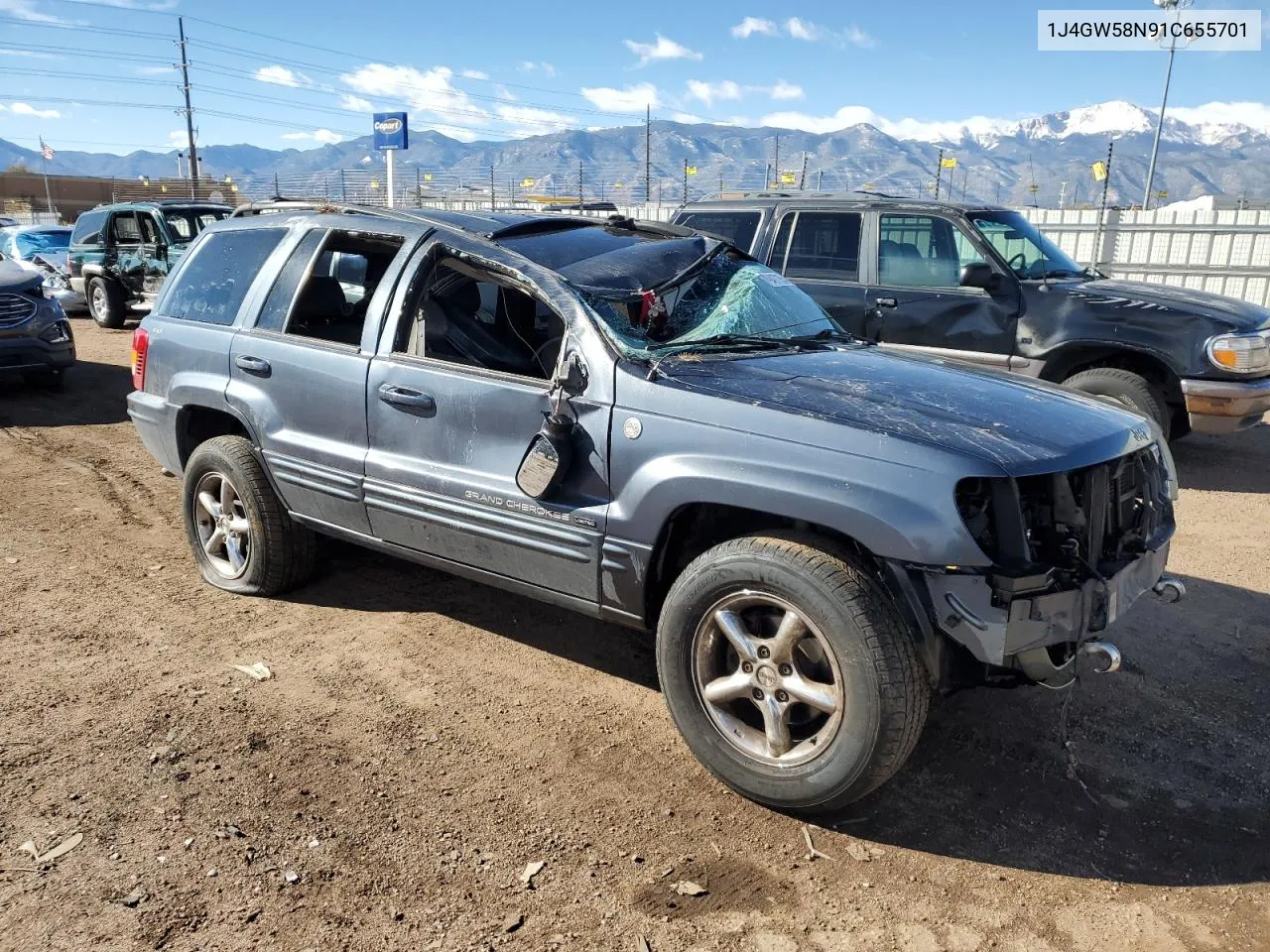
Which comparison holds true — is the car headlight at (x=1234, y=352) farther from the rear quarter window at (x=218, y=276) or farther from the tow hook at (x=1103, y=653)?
the rear quarter window at (x=218, y=276)

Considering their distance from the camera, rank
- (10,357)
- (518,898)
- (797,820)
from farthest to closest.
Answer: (10,357), (797,820), (518,898)

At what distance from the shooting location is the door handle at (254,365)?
4.20 m

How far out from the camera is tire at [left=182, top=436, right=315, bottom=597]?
4352 millimetres

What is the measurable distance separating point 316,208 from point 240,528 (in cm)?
152

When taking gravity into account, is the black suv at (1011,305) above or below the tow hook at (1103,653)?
above

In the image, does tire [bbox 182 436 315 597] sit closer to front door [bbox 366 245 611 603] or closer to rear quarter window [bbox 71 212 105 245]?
front door [bbox 366 245 611 603]

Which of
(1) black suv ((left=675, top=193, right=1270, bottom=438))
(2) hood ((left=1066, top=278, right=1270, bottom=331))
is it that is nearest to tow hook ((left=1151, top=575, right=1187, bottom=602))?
(1) black suv ((left=675, top=193, right=1270, bottom=438))

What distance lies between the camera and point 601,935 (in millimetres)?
2449

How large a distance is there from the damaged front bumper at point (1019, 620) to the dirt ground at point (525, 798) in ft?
1.87

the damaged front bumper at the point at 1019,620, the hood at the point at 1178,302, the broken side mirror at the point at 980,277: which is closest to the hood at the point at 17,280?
the broken side mirror at the point at 980,277

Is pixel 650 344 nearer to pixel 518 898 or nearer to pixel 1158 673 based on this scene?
pixel 518 898

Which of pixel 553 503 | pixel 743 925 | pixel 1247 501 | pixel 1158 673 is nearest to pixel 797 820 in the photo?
pixel 743 925

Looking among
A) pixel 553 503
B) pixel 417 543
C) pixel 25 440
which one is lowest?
pixel 25 440

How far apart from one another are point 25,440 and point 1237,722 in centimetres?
858
